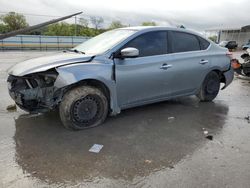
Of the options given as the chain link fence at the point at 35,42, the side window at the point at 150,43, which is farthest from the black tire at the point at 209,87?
the chain link fence at the point at 35,42

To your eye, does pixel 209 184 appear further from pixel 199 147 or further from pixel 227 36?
pixel 227 36

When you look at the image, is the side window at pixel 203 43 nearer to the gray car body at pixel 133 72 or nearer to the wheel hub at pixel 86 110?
the gray car body at pixel 133 72

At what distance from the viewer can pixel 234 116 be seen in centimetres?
535

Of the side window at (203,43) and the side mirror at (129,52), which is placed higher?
the side window at (203,43)

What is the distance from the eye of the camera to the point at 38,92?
160 inches

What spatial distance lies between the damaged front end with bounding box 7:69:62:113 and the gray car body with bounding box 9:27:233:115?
0.43 feet

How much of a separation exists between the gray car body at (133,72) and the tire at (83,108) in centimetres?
20

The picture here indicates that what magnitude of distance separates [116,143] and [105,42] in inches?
78.9

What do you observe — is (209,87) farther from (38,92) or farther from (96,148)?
(38,92)

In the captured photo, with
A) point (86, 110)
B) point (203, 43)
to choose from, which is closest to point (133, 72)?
point (86, 110)

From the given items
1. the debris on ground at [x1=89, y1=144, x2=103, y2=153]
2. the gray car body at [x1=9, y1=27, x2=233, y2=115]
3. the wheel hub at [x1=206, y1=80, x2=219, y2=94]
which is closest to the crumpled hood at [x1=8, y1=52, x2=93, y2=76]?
the gray car body at [x1=9, y1=27, x2=233, y2=115]

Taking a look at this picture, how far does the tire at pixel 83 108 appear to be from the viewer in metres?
4.11

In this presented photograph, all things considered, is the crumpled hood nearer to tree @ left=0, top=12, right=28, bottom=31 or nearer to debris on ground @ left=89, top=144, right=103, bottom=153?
debris on ground @ left=89, top=144, right=103, bottom=153

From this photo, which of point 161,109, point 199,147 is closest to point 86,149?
point 199,147
